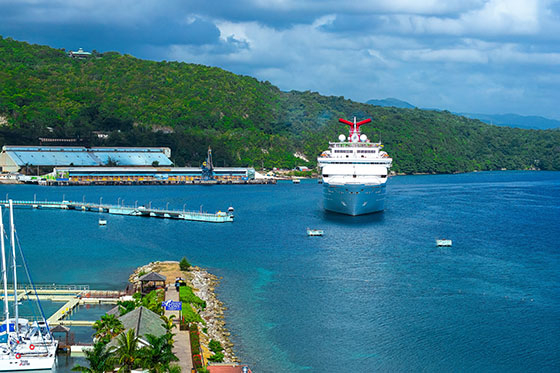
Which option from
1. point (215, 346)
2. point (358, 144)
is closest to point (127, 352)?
point (215, 346)

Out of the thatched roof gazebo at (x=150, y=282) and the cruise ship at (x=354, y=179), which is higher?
the cruise ship at (x=354, y=179)

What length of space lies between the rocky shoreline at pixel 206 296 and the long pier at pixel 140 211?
32.3 metres

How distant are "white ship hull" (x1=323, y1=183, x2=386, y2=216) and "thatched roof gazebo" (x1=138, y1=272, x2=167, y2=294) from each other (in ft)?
138

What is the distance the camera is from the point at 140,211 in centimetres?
9756

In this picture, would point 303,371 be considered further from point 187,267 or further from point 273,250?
point 273,250

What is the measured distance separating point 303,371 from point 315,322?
810cm

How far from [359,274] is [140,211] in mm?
49846

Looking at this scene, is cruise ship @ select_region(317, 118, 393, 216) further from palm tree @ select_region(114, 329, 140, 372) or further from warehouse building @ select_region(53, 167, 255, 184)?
warehouse building @ select_region(53, 167, 255, 184)

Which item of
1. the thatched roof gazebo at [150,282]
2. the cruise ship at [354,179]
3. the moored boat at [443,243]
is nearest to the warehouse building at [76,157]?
the cruise ship at [354,179]

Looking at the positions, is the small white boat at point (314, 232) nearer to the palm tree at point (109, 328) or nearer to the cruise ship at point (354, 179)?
the cruise ship at point (354, 179)

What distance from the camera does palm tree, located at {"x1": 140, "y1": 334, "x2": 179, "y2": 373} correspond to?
28.0 metres

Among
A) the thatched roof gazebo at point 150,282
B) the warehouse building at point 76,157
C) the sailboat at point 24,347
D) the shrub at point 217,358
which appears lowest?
the shrub at point 217,358

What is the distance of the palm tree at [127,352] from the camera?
28.3 metres

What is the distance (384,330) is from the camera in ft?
137
